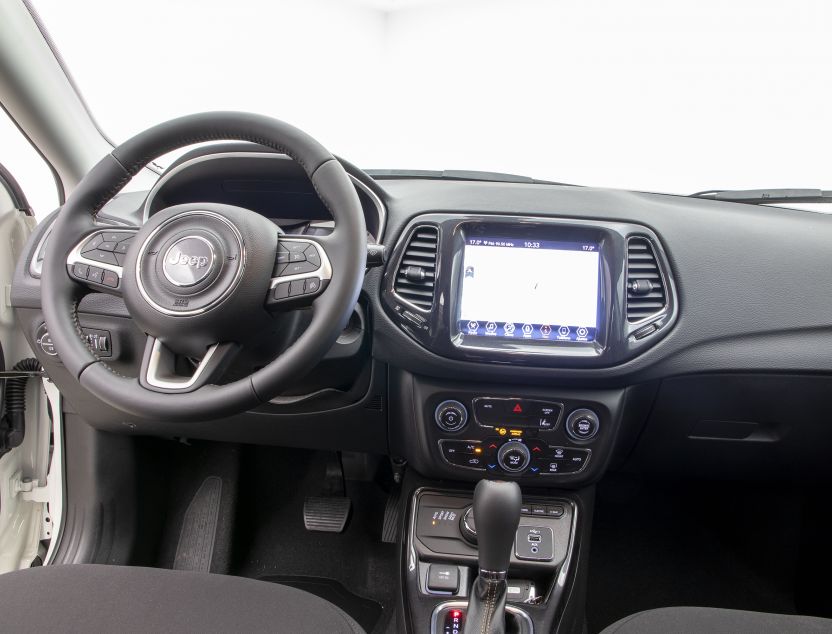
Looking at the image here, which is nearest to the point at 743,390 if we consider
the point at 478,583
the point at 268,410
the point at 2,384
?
the point at 478,583

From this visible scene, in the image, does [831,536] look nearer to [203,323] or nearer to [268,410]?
[268,410]

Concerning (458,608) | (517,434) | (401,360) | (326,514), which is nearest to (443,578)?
(458,608)

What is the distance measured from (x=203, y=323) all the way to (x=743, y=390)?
3.11 ft

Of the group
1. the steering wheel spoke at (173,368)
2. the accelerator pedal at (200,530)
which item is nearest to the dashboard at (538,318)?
the steering wheel spoke at (173,368)

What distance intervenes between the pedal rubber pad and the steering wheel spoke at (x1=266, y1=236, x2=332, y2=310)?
3.07ft

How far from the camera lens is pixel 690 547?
5.53ft

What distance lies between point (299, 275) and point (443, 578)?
26.6 inches

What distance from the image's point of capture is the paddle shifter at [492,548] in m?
0.99

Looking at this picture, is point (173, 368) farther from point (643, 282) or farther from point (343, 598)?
point (343, 598)

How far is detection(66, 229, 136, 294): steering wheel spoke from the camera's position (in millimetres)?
888

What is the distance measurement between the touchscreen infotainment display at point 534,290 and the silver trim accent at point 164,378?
0.43 meters

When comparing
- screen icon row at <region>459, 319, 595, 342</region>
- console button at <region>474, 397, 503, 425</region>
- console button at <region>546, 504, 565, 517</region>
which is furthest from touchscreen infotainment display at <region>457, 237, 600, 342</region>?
console button at <region>546, 504, 565, 517</region>

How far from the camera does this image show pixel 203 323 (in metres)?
0.82

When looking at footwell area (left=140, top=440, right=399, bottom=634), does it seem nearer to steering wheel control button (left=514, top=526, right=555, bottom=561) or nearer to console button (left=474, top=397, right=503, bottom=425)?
steering wheel control button (left=514, top=526, right=555, bottom=561)
